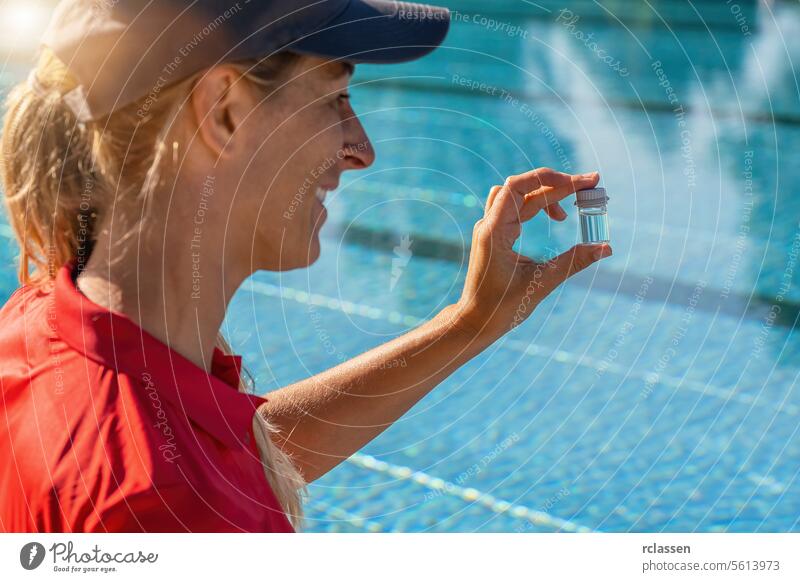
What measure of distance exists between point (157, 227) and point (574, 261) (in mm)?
472

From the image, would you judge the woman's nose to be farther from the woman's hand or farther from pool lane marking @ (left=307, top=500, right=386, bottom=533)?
pool lane marking @ (left=307, top=500, right=386, bottom=533)

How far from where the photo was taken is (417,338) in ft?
4.17

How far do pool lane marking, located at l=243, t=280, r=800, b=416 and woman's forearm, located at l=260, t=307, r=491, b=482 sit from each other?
215 centimetres

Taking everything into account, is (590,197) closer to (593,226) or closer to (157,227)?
(593,226)

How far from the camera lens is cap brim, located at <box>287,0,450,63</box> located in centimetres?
Answer: 98

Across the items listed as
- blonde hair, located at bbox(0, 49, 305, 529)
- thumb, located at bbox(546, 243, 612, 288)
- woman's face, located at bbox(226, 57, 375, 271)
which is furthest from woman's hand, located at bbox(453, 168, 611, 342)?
blonde hair, located at bbox(0, 49, 305, 529)

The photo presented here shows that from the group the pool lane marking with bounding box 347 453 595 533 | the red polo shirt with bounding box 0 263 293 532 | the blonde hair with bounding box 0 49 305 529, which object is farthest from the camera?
the pool lane marking with bounding box 347 453 595 533

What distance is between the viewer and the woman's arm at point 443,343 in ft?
3.77

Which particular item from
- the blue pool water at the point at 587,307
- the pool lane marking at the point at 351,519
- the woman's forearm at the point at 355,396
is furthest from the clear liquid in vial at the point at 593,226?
the pool lane marking at the point at 351,519

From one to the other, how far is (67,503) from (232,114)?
0.36m

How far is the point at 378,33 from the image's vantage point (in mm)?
1068

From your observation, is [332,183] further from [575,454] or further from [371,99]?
[371,99]

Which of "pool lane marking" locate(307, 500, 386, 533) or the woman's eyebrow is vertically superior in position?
the woman's eyebrow

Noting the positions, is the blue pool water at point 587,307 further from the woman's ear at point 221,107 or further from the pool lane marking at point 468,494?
the woman's ear at point 221,107
